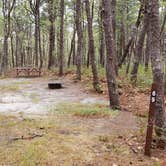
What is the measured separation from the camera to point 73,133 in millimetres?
6363

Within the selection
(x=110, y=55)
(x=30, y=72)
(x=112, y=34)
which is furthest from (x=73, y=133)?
(x=30, y=72)

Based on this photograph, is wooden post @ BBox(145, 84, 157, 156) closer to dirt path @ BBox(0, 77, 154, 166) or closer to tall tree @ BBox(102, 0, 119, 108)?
dirt path @ BBox(0, 77, 154, 166)

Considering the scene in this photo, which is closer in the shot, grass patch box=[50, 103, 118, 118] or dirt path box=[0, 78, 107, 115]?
grass patch box=[50, 103, 118, 118]

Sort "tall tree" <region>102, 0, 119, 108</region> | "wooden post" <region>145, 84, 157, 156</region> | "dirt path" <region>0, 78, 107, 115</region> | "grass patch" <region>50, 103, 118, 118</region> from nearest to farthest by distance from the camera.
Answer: "wooden post" <region>145, 84, 157, 156</region> < "grass patch" <region>50, 103, 118, 118</region> < "tall tree" <region>102, 0, 119, 108</region> < "dirt path" <region>0, 78, 107, 115</region>

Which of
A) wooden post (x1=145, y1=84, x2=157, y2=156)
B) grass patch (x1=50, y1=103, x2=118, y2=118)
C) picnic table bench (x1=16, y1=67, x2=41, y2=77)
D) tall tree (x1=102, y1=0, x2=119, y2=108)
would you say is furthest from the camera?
picnic table bench (x1=16, y1=67, x2=41, y2=77)

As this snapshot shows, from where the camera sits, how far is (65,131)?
6.50m

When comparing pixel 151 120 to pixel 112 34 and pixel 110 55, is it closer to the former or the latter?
pixel 110 55

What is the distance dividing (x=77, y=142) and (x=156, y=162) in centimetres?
157

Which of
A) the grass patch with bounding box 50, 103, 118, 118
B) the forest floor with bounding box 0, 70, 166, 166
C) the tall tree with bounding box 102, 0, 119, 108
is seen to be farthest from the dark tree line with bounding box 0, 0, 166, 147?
the forest floor with bounding box 0, 70, 166, 166

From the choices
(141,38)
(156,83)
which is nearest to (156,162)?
(156,83)

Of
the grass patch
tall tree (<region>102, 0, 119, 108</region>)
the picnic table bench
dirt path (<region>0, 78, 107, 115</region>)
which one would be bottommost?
dirt path (<region>0, 78, 107, 115</region>)

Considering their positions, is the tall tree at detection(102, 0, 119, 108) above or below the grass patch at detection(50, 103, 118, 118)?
above

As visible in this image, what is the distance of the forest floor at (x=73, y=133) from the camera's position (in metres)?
5.12

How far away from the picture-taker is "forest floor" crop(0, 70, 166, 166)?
16.8ft
